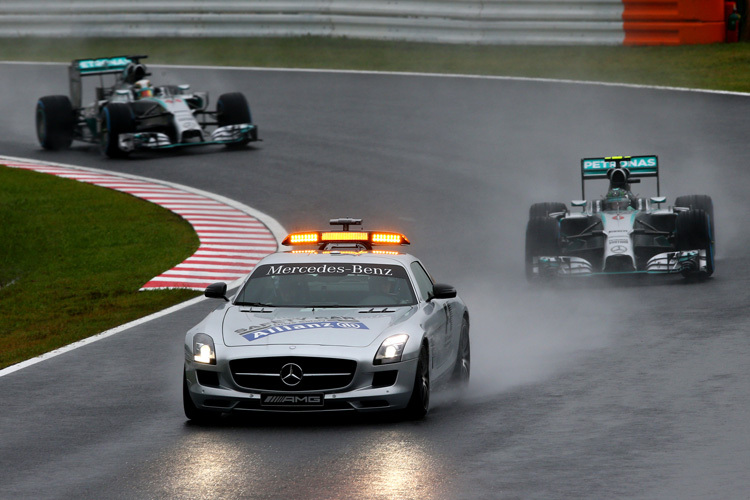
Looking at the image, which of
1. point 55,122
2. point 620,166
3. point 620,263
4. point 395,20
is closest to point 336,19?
point 395,20

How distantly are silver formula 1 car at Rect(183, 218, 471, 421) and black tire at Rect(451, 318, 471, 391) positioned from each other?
58 mm

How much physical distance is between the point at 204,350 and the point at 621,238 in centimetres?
866

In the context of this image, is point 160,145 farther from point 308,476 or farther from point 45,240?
point 308,476

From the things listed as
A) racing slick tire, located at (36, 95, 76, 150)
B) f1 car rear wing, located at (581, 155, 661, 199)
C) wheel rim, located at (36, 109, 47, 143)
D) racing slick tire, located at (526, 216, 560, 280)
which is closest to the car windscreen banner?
racing slick tire, located at (526, 216, 560, 280)

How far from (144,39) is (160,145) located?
472 inches

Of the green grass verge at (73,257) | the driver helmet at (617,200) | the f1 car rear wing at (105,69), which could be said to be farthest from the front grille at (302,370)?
the f1 car rear wing at (105,69)

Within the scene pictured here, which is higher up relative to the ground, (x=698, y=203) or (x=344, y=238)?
(x=344, y=238)

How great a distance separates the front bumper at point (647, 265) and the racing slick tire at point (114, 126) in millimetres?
12781

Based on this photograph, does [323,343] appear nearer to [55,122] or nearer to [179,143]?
[179,143]

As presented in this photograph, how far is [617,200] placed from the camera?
18.4 m

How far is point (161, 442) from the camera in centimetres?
975

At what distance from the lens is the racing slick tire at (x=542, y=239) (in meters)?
17.6

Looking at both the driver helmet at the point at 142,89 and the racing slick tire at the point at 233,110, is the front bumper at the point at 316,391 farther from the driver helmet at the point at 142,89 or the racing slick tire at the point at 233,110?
the driver helmet at the point at 142,89

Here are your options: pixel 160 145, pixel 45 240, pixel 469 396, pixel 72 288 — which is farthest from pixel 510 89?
pixel 469 396
